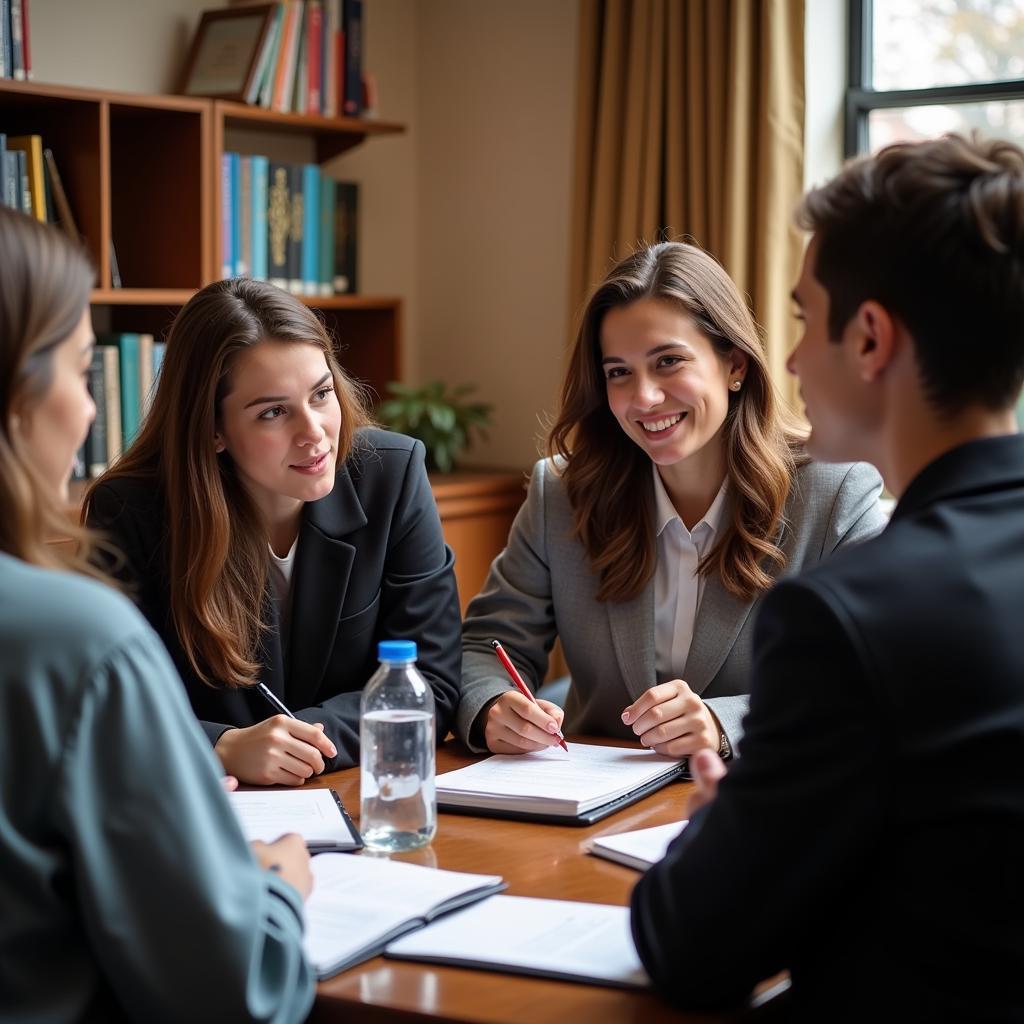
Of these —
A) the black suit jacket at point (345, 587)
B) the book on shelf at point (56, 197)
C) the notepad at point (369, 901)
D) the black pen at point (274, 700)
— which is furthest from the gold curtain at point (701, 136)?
the notepad at point (369, 901)

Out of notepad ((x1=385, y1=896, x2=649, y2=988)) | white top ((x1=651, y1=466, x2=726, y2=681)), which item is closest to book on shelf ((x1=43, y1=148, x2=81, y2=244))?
white top ((x1=651, y1=466, x2=726, y2=681))

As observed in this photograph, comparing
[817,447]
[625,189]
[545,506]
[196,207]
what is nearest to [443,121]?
[625,189]

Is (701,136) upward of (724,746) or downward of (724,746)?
upward

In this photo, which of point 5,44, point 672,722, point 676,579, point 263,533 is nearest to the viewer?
point 672,722

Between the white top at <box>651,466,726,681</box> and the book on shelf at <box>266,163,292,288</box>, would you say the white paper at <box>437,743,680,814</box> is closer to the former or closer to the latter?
the white top at <box>651,466,726,681</box>

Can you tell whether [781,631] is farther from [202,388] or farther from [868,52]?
[868,52]

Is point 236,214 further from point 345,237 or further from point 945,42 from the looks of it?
point 945,42

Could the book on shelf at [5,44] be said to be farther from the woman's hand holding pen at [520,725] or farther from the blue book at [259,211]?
the woman's hand holding pen at [520,725]

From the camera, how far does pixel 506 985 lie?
121cm

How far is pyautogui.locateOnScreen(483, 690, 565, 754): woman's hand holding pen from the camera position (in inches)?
74.5

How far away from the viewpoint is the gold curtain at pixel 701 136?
341 cm

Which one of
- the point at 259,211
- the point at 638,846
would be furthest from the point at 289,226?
the point at 638,846

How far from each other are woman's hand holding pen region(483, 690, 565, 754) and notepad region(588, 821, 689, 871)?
301 millimetres

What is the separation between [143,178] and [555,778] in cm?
232
